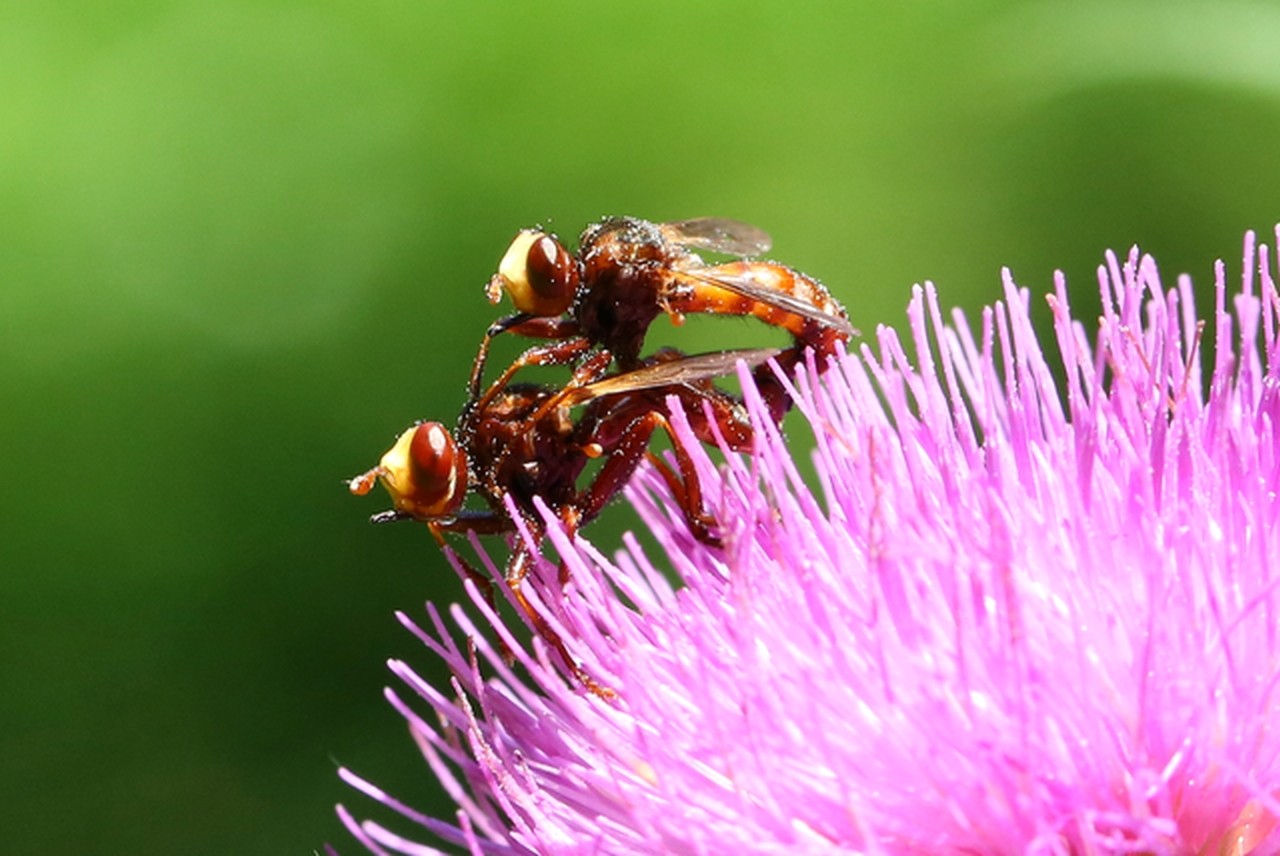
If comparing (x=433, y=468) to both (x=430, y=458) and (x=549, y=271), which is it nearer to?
(x=430, y=458)

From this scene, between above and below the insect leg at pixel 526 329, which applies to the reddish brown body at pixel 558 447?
below

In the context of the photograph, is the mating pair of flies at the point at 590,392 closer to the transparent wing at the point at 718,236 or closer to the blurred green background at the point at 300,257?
the transparent wing at the point at 718,236

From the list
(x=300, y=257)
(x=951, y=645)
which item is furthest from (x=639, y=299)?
(x=300, y=257)

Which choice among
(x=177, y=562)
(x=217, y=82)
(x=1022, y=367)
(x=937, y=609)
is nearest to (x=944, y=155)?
(x=217, y=82)

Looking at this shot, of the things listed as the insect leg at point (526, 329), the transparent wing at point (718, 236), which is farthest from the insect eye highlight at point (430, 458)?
the transparent wing at point (718, 236)

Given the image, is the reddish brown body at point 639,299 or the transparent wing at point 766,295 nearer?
the transparent wing at point 766,295

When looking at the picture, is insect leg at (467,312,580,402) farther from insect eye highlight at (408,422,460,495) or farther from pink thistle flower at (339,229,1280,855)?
pink thistle flower at (339,229,1280,855)

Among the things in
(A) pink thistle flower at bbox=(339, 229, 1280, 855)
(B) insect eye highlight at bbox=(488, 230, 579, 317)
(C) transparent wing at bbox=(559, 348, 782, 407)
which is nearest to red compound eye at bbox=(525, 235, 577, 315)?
(B) insect eye highlight at bbox=(488, 230, 579, 317)
